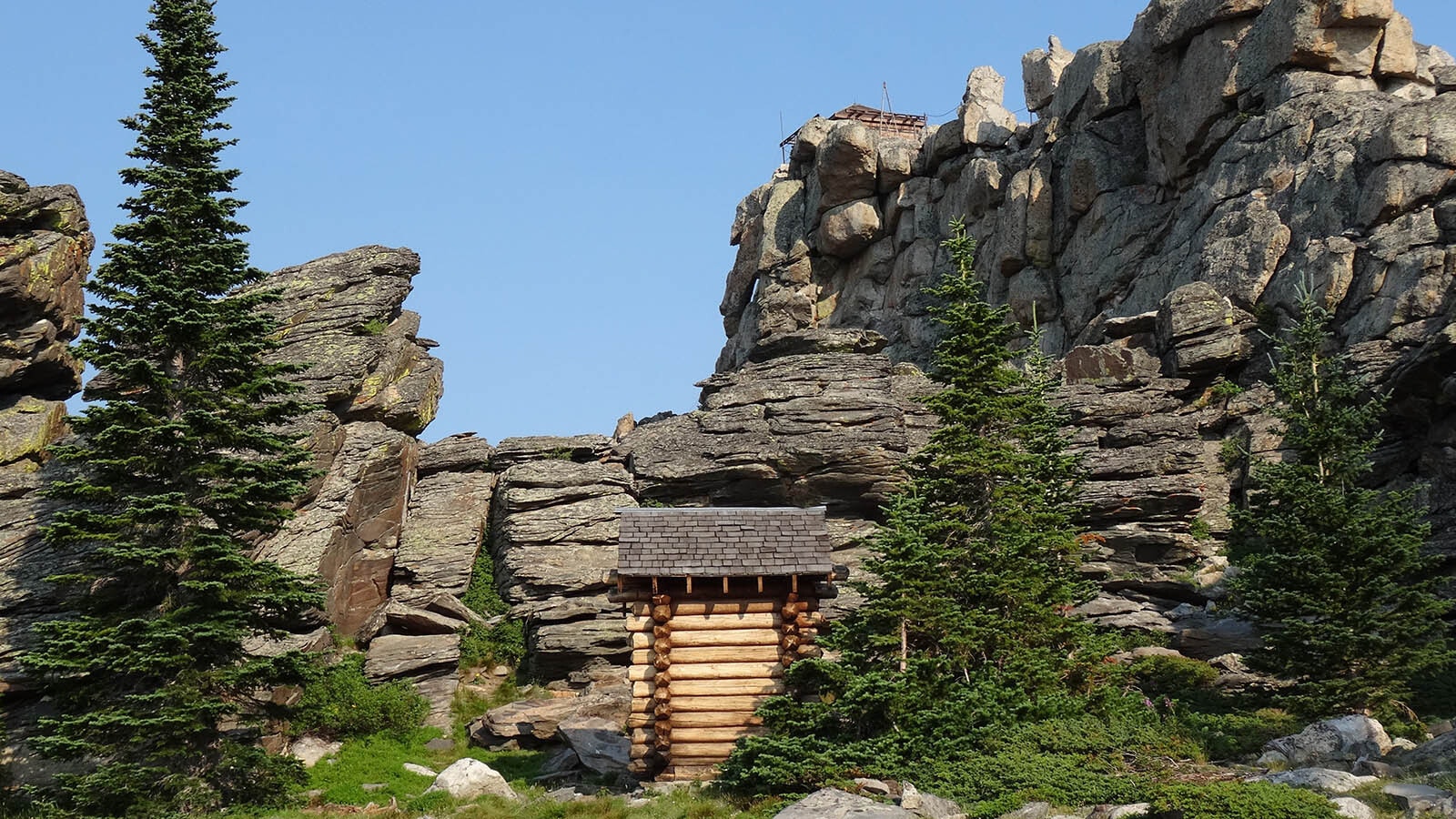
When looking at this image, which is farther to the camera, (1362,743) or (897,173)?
(897,173)

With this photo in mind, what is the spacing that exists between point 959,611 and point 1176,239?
1468 inches

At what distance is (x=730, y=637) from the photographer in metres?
25.8

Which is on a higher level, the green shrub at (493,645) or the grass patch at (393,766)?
the green shrub at (493,645)

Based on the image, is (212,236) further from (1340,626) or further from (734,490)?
(1340,626)

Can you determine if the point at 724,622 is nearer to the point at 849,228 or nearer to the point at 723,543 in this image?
the point at 723,543

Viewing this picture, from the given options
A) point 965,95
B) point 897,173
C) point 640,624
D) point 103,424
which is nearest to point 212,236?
point 103,424

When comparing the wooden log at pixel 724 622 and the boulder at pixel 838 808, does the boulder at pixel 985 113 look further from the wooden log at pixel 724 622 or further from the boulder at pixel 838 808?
the boulder at pixel 838 808

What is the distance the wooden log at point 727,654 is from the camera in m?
25.7

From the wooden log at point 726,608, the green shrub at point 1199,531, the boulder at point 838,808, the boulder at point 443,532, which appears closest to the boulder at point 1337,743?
the boulder at point 838,808

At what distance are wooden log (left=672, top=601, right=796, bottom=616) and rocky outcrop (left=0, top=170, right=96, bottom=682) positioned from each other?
20839 millimetres

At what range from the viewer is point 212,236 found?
2786 cm

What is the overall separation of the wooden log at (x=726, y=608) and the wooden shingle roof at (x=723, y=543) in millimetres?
905

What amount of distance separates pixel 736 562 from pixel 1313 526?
12.8 meters

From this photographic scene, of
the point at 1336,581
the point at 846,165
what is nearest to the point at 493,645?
the point at 1336,581
